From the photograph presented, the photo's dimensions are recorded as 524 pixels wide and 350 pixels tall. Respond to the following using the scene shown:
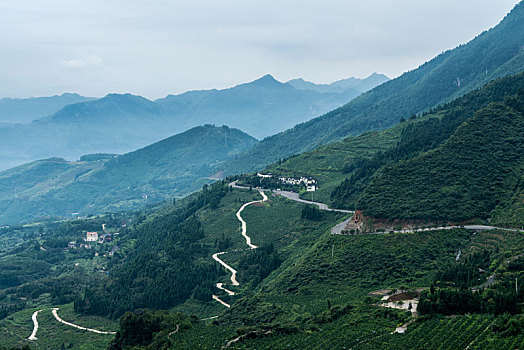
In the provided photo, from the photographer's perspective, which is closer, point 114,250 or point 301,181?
point 301,181

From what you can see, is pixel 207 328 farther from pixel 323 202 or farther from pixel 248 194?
pixel 248 194

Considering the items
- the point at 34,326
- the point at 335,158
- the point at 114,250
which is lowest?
the point at 34,326

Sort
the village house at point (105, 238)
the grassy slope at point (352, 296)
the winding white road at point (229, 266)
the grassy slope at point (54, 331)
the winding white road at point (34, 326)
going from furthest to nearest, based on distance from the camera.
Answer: the village house at point (105, 238) → the winding white road at point (229, 266) → the winding white road at point (34, 326) → the grassy slope at point (54, 331) → the grassy slope at point (352, 296)

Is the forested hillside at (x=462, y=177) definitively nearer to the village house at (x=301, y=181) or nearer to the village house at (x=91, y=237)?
the village house at (x=301, y=181)

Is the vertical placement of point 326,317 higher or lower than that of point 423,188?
lower

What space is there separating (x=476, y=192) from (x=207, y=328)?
4311cm

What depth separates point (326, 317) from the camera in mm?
52438

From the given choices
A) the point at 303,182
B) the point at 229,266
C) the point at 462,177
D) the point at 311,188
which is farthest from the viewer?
the point at 303,182

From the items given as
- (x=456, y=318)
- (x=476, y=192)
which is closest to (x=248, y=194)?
(x=476, y=192)

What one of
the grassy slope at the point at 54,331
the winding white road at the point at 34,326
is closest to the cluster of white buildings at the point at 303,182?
the grassy slope at the point at 54,331

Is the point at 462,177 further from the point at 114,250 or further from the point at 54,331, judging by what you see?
the point at 114,250

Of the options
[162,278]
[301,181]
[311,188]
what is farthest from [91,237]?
[162,278]

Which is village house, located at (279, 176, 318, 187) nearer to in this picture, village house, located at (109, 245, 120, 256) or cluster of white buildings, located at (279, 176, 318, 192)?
cluster of white buildings, located at (279, 176, 318, 192)

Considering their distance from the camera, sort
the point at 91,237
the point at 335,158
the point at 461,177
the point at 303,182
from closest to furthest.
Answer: the point at 461,177 → the point at 303,182 → the point at 335,158 → the point at 91,237
